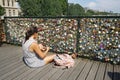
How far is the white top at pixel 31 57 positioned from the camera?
3.72 meters

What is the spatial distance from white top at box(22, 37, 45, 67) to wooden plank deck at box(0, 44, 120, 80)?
0.12 meters

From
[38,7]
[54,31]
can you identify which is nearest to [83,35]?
[54,31]

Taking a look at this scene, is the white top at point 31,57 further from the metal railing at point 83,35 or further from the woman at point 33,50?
the metal railing at point 83,35

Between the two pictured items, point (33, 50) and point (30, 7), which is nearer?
point (33, 50)

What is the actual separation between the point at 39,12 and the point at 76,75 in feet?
114

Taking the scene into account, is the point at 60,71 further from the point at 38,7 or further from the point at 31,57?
the point at 38,7

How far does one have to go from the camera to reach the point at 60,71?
3.73 metres

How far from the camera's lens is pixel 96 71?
3762mm

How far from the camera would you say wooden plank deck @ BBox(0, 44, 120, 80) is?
3422 mm

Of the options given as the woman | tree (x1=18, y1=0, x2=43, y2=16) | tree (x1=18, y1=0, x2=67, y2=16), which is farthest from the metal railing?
tree (x1=18, y1=0, x2=67, y2=16)

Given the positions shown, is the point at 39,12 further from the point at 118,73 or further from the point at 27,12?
the point at 118,73

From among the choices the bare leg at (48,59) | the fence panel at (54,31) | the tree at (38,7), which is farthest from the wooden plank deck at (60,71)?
the tree at (38,7)

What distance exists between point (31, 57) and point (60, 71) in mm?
760

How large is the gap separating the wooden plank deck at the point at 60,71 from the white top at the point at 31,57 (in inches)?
4.9
